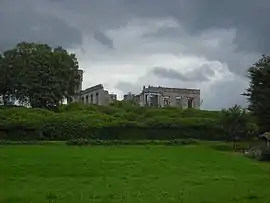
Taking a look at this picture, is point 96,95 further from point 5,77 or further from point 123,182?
point 123,182

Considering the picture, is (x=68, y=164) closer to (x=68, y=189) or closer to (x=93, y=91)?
(x=68, y=189)

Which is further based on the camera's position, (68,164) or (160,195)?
(68,164)

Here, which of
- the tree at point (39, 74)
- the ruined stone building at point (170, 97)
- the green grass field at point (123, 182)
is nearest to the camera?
the green grass field at point (123, 182)

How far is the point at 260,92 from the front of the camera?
183 feet

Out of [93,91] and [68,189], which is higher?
[93,91]

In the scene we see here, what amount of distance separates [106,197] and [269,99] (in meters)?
39.7

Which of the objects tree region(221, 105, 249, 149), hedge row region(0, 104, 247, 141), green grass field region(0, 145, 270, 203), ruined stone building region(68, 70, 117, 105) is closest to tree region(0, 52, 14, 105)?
hedge row region(0, 104, 247, 141)

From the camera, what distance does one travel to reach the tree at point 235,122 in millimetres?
60672

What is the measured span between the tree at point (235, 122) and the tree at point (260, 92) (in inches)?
112

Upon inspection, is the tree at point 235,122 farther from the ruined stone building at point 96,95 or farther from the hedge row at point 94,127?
the ruined stone building at point 96,95

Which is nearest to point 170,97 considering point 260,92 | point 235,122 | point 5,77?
point 5,77

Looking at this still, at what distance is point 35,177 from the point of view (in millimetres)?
25094

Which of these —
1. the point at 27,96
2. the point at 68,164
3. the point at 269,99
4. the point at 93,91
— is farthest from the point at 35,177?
the point at 93,91

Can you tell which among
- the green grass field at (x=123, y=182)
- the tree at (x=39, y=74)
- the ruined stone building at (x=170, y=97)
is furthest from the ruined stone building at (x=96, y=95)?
the green grass field at (x=123, y=182)
